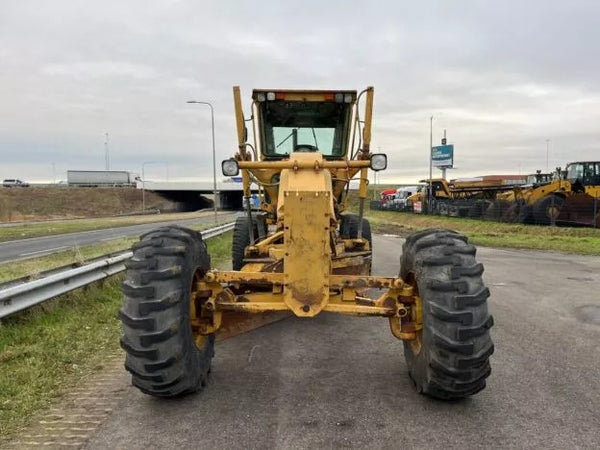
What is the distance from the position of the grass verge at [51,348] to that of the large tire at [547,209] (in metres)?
23.4

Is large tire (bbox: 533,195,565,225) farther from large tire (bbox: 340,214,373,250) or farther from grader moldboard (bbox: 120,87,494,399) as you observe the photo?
grader moldboard (bbox: 120,87,494,399)

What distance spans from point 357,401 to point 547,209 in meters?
25.3

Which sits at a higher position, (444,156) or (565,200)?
(444,156)

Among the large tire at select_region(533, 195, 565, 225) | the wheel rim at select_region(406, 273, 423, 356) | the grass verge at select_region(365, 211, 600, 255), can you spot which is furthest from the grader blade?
the large tire at select_region(533, 195, 565, 225)

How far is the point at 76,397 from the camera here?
461 centimetres

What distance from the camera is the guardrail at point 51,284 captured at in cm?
628

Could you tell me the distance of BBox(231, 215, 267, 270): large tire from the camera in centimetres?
873

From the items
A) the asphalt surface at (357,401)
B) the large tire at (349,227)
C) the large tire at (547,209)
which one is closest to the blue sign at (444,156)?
the large tire at (547,209)

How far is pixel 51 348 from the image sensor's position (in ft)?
19.0

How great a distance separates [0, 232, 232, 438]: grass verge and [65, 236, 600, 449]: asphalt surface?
0.57 meters

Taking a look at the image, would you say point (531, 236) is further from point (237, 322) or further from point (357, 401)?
point (357, 401)

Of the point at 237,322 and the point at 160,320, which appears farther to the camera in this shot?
the point at 237,322

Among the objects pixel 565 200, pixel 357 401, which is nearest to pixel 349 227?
pixel 357 401

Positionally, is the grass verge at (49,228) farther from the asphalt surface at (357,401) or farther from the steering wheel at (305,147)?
the asphalt surface at (357,401)
